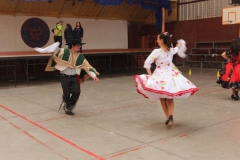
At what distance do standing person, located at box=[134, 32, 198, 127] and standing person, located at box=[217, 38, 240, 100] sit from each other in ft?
8.53

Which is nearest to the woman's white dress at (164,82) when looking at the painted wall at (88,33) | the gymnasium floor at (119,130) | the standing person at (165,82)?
the standing person at (165,82)

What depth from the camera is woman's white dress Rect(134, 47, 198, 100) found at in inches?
170

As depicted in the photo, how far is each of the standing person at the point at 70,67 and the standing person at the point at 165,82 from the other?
4.43 ft

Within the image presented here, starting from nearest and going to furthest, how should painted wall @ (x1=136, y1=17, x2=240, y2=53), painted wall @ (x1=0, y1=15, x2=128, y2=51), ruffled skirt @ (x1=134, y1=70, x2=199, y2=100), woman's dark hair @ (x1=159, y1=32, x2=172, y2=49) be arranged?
ruffled skirt @ (x1=134, y1=70, x2=199, y2=100), woman's dark hair @ (x1=159, y1=32, x2=172, y2=49), painted wall @ (x1=0, y1=15, x2=128, y2=51), painted wall @ (x1=136, y1=17, x2=240, y2=53)

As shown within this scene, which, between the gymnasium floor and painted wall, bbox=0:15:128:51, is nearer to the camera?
the gymnasium floor

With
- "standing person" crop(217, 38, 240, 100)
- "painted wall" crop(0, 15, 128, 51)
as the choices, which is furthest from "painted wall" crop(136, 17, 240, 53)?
"standing person" crop(217, 38, 240, 100)

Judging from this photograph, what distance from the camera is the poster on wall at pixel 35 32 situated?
1394cm

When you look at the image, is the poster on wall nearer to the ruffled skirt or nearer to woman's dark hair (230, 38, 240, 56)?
woman's dark hair (230, 38, 240, 56)

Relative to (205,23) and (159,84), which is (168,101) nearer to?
(159,84)

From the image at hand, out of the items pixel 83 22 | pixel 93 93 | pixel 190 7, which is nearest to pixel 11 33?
pixel 83 22

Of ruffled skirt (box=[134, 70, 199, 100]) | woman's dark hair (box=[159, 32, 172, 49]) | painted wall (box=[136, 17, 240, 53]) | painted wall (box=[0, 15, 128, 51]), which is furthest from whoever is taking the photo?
painted wall (box=[136, 17, 240, 53])

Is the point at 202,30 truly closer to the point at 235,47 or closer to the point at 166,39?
the point at 235,47

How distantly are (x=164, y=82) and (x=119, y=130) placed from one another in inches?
43.2

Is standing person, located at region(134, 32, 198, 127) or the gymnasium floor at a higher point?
standing person, located at region(134, 32, 198, 127)
